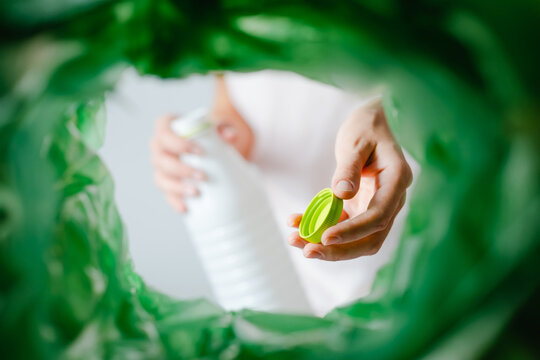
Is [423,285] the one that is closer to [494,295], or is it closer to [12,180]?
[494,295]

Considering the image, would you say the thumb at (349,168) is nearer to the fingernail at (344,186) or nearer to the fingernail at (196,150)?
the fingernail at (344,186)

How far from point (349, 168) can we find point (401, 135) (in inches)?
6.7

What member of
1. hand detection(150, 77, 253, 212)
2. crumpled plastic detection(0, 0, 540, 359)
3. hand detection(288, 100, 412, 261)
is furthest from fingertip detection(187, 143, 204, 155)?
crumpled plastic detection(0, 0, 540, 359)

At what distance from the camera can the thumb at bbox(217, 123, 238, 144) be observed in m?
0.67

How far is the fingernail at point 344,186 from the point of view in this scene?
377 millimetres

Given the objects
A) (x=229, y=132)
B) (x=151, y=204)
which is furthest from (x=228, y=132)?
(x=151, y=204)

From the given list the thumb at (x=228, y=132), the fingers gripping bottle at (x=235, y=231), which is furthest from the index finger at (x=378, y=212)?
the thumb at (x=228, y=132)

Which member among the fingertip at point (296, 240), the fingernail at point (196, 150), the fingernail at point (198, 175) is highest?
the fingernail at point (196, 150)

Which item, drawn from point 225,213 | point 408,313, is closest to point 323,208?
point 225,213

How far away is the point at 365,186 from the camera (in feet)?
1.52

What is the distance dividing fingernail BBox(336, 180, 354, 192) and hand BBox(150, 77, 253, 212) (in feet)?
0.53

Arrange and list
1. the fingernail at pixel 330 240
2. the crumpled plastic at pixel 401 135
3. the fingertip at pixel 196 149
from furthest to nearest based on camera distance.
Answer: the fingertip at pixel 196 149 < the fingernail at pixel 330 240 < the crumpled plastic at pixel 401 135

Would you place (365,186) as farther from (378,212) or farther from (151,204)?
(151,204)

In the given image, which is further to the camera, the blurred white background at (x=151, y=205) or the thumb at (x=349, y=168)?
the blurred white background at (x=151, y=205)
